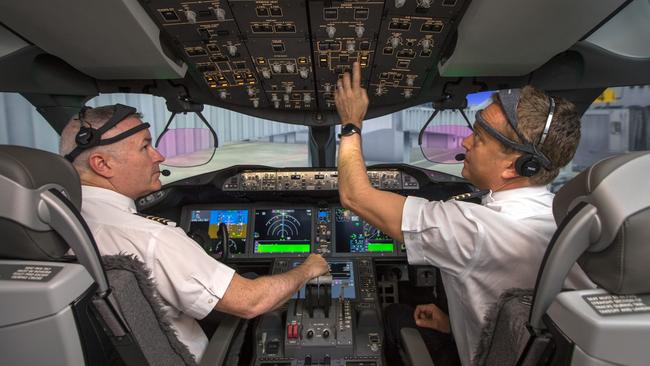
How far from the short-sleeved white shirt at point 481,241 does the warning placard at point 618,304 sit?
399 mm

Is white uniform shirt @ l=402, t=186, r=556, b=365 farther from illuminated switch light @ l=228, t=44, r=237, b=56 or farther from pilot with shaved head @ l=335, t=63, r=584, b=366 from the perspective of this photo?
illuminated switch light @ l=228, t=44, r=237, b=56

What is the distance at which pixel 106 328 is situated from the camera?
2.58 ft

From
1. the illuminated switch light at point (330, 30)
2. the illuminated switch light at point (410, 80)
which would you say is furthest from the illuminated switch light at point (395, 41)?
the illuminated switch light at point (410, 80)

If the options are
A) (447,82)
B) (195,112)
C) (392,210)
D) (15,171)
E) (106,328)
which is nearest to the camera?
(15,171)

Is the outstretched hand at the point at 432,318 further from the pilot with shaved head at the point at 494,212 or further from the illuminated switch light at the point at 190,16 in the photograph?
the illuminated switch light at the point at 190,16

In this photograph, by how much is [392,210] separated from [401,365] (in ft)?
2.95

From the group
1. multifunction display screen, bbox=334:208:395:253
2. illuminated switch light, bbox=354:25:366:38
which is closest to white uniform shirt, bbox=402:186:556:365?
illuminated switch light, bbox=354:25:366:38

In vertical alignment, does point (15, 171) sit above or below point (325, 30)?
below

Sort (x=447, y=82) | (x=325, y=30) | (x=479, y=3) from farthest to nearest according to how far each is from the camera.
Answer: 1. (x=447, y=82)
2. (x=325, y=30)
3. (x=479, y=3)

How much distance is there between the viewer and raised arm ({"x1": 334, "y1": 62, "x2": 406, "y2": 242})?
1128 mm

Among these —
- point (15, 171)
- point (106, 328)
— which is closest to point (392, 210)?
point (106, 328)

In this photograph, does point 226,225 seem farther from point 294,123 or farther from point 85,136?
point 85,136

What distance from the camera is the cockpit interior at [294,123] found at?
0.65m

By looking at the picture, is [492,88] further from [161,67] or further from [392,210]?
Answer: [161,67]
